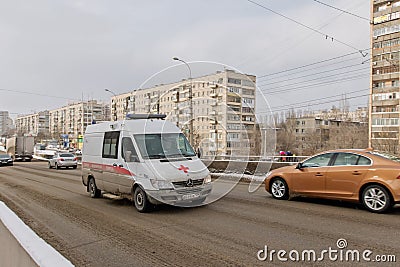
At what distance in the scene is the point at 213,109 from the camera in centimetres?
1412

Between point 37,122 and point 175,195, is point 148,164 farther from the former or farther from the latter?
point 37,122

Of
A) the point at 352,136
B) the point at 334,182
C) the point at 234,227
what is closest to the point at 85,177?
the point at 234,227

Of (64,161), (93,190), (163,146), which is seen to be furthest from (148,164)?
(64,161)

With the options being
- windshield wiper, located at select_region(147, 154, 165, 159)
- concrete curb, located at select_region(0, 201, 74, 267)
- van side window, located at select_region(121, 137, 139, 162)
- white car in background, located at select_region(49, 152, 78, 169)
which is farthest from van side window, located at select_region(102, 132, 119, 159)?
white car in background, located at select_region(49, 152, 78, 169)

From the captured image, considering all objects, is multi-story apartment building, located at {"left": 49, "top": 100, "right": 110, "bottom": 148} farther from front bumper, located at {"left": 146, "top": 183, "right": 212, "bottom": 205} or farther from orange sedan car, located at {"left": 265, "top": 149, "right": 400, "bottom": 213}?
front bumper, located at {"left": 146, "top": 183, "right": 212, "bottom": 205}

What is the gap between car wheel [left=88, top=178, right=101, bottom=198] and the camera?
1111 centimetres

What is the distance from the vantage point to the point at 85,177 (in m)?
11.7

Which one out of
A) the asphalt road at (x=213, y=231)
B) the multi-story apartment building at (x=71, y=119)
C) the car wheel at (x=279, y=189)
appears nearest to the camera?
the asphalt road at (x=213, y=231)

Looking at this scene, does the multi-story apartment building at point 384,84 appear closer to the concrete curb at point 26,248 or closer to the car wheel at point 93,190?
the car wheel at point 93,190

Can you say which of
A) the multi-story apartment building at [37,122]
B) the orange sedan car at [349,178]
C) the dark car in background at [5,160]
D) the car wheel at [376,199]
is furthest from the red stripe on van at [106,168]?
the multi-story apartment building at [37,122]

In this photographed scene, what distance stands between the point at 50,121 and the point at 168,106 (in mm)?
121282

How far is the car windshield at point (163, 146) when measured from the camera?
28.9 feet

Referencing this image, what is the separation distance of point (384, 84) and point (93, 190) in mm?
49561

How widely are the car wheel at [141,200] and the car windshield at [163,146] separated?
34.5 inches
